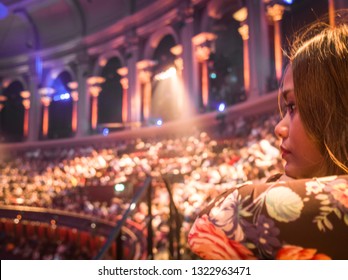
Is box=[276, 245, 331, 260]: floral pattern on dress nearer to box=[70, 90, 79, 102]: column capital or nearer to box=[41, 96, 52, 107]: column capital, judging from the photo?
box=[70, 90, 79, 102]: column capital

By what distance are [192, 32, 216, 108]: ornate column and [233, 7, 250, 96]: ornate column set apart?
10.3 inches

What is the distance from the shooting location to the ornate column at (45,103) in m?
2.69

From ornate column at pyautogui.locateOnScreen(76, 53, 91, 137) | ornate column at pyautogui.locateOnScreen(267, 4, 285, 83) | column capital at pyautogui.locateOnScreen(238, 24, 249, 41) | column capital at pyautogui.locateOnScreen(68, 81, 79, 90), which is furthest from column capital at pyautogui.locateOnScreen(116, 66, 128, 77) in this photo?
ornate column at pyautogui.locateOnScreen(267, 4, 285, 83)

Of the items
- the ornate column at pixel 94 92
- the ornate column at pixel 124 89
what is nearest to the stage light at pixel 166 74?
the ornate column at pixel 124 89

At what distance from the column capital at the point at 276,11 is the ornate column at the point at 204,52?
0.69 meters

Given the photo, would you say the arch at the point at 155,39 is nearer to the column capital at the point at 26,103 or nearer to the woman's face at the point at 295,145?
the column capital at the point at 26,103

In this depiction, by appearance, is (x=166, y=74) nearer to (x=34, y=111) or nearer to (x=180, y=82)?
(x=180, y=82)

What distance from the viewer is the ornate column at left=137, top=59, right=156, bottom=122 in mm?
3031

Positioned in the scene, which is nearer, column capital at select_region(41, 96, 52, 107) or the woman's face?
the woman's face

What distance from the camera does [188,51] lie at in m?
2.95

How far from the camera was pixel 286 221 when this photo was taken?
1.18ft

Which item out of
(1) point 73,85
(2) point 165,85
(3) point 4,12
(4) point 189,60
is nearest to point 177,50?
(4) point 189,60

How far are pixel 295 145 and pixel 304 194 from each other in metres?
0.11

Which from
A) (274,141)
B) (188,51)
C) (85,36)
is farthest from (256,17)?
(85,36)
